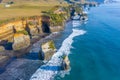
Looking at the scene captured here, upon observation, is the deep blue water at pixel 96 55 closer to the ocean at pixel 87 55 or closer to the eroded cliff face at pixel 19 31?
the ocean at pixel 87 55

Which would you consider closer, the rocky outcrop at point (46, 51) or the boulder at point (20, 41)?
the rocky outcrop at point (46, 51)

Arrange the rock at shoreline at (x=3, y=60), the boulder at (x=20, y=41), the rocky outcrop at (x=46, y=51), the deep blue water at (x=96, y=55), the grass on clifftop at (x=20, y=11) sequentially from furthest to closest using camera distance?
the grass on clifftop at (x=20, y=11) → the boulder at (x=20, y=41) → the rocky outcrop at (x=46, y=51) → the rock at shoreline at (x=3, y=60) → the deep blue water at (x=96, y=55)

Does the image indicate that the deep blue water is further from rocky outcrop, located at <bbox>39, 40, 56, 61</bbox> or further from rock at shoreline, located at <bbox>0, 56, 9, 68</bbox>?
rock at shoreline, located at <bbox>0, 56, 9, 68</bbox>

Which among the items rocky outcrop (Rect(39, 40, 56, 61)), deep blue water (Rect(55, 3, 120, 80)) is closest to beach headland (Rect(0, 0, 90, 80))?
rocky outcrop (Rect(39, 40, 56, 61))

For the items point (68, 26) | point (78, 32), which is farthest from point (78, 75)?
point (68, 26)

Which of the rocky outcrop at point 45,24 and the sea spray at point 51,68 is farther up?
the rocky outcrop at point 45,24

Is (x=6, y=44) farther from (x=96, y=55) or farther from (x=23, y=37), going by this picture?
(x=96, y=55)

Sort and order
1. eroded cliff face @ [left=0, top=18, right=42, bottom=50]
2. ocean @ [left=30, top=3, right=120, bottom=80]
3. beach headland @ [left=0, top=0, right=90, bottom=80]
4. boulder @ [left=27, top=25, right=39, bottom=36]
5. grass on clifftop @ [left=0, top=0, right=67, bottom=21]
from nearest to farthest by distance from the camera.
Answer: ocean @ [left=30, top=3, right=120, bottom=80]
beach headland @ [left=0, top=0, right=90, bottom=80]
eroded cliff face @ [left=0, top=18, right=42, bottom=50]
boulder @ [left=27, top=25, right=39, bottom=36]
grass on clifftop @ [left=0, top=0, right=67, bottom=21]

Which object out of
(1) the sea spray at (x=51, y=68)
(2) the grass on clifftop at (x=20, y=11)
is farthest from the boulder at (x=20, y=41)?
(2) the grass on clifftop at (x=20, y=11)
